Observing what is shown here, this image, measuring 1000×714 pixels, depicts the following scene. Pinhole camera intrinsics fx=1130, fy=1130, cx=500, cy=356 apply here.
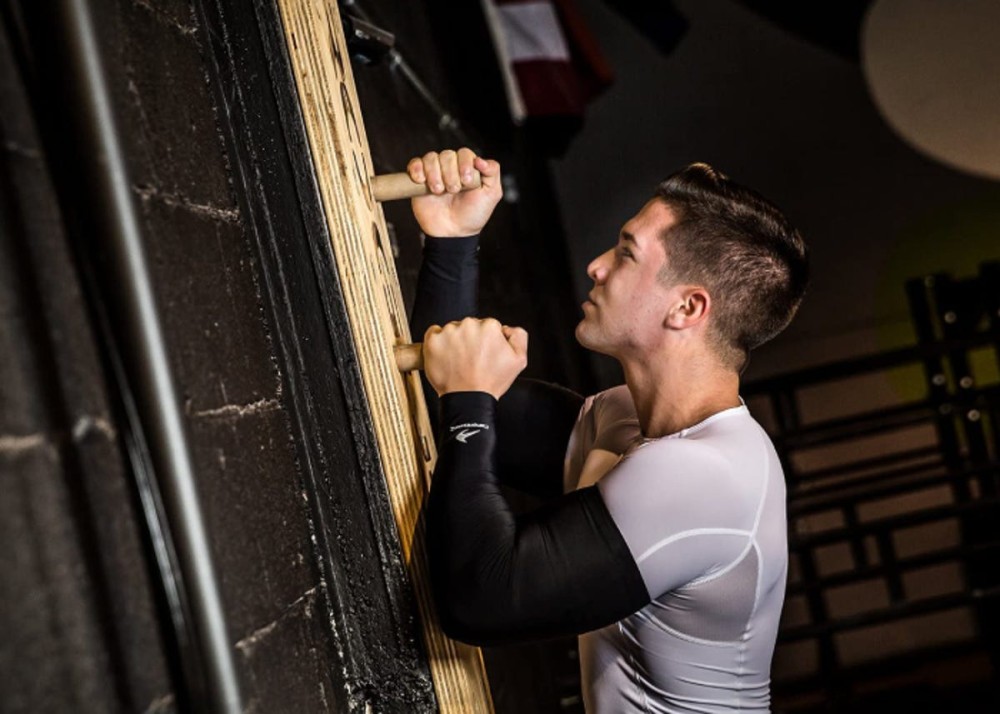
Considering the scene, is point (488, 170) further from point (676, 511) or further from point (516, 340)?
point (676, 511)

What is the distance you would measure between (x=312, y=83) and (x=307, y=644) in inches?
26.9

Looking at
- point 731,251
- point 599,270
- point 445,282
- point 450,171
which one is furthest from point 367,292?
point 731,251

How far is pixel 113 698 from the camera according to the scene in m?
0.86

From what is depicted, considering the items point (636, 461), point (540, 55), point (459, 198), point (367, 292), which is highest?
point (540, 55)

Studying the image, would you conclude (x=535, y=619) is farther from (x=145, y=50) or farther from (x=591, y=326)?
(x=145, y=50)

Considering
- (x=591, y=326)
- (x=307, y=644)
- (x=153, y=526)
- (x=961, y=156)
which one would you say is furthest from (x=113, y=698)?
(x=961, y=156)

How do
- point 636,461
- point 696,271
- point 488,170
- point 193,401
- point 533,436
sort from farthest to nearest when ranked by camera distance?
point 533,436 < point 696,271 < point 488,170 < point 636,461 < point 193,401

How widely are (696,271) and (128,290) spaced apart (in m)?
1.09

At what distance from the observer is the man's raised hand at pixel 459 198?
153cm

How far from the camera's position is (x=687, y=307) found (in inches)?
68.5

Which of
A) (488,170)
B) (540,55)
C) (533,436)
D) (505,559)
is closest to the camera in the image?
(505,559)

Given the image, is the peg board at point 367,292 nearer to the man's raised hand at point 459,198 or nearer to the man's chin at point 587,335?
the man's raised hand at point 459,198

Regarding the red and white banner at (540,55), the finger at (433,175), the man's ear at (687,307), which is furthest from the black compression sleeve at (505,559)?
the red and white banner at (540,55)

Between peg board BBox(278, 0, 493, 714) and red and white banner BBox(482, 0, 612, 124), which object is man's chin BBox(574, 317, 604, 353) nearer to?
peg board BBox(278, 0, 493, 714)
